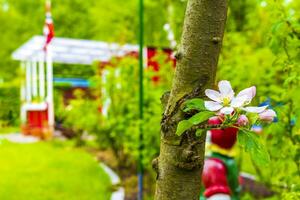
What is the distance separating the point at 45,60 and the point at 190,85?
1213 cm

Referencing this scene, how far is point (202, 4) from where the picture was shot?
1033 millimetres

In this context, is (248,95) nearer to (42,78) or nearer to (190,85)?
(190,85)

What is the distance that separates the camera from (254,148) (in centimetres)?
86

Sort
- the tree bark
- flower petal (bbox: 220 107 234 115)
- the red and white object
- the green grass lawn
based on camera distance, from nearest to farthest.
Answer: flower petal (bbox: 220 107 234 115), the tree bark, the green grass lawn, the red and white object

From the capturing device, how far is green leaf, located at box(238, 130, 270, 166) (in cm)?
86

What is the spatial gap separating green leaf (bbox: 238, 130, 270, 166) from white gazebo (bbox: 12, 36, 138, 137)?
10953 mm

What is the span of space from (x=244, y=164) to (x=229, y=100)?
24.0ft

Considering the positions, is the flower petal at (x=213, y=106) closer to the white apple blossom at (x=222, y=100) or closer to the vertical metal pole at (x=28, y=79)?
the white apple blossom at (x=222, y=100)

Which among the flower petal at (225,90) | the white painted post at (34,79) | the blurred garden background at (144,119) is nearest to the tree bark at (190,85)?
the flower petal at (225,90)

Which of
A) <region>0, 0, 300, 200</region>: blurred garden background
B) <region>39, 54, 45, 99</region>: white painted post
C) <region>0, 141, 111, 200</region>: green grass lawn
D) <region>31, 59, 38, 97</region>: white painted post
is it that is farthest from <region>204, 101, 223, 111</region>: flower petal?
<region>31, 59, 38, 97</region>: white painted post

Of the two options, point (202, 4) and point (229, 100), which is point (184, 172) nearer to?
point (229, 100)

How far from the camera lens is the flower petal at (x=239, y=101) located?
88 centimetres

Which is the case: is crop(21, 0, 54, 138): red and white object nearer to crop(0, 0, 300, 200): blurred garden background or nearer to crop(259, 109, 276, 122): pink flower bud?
crop(0, 0, 300, 200): blurred garden background

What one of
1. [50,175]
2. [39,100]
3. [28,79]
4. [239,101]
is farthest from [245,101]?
[28,79]
